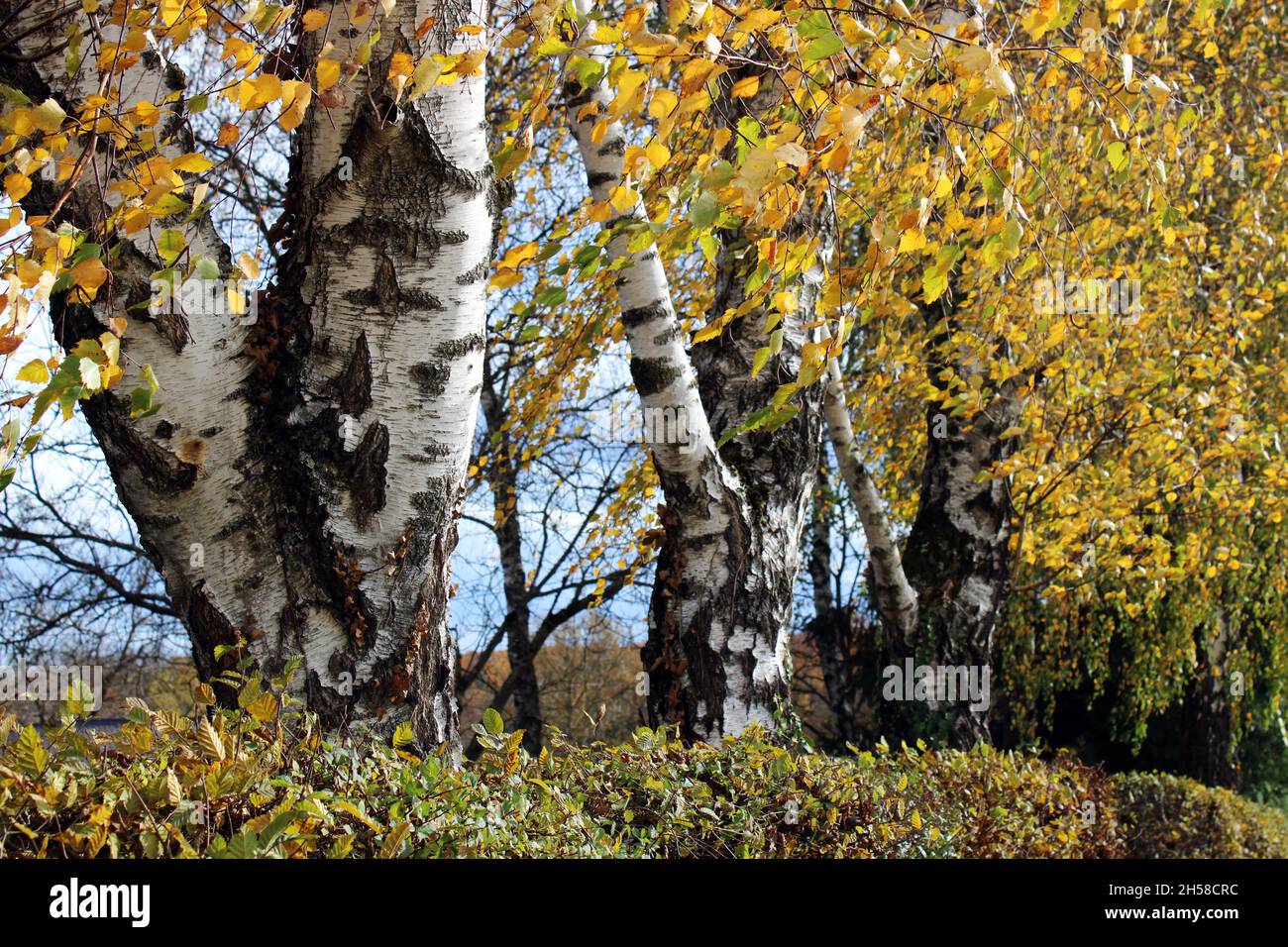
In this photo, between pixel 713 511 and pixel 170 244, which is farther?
pixel 713 511

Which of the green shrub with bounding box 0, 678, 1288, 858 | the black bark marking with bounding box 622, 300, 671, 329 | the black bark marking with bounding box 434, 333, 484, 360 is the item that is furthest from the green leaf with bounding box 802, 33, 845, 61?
the green shrub with bounding box 0, 678, 1288, 858

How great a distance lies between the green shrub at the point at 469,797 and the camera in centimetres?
172

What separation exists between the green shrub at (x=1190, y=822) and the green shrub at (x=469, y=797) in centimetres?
384

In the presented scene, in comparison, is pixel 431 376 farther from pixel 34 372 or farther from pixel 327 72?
pixel 34 372

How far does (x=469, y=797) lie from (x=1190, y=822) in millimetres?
7600

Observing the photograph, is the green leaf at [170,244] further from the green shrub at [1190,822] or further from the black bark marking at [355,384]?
the green shrub at [1190,822]

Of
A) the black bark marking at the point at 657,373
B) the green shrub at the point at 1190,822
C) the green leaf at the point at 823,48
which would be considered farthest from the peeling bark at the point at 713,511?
the green shrub at the point at 1190,822

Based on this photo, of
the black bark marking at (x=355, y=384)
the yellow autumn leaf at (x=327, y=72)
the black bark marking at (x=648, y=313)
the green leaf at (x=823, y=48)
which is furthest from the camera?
the black bark marking at (x=648, y=313)

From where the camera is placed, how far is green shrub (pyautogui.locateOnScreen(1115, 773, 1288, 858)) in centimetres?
767

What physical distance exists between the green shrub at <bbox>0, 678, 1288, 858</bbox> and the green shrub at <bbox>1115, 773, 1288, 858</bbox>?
12.6ft

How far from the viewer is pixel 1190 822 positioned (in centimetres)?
806

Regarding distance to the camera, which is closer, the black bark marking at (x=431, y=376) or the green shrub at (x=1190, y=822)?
the black bark marking at (x=431, y=376)

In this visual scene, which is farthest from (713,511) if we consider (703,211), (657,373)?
(703,211)
